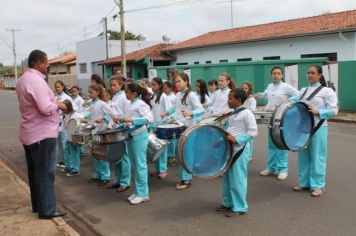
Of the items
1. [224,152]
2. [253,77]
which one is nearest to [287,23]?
[253,77]

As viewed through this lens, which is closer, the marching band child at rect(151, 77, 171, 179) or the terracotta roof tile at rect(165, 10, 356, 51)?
the marching band child at rect(151, 77, 171, 179)

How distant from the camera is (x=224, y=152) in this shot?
5.00 meters

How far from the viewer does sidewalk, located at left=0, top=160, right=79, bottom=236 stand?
4.69 meters

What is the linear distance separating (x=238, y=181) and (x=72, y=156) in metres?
3.77

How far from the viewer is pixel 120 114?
6.10 m

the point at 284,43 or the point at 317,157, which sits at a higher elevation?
the point at 284,43

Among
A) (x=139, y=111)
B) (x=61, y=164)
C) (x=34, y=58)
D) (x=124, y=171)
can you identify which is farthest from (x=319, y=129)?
(x=61, y=164)

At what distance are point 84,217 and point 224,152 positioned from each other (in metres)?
2.02

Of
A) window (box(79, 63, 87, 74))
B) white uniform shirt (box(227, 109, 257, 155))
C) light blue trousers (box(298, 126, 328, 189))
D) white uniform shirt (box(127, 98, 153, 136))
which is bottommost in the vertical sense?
light blue trousers (box(298, 126, 328, 189))

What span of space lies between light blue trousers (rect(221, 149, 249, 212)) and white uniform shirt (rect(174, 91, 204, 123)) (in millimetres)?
1568

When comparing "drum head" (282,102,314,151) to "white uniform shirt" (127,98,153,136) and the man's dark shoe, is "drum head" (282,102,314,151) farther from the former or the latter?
the man's dark shoe

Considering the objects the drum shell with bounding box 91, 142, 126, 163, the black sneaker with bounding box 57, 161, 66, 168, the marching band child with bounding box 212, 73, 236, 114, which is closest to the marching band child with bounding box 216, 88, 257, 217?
the drum shell with bounding box 91, 142, 126, 163

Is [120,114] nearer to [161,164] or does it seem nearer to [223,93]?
[161,164]

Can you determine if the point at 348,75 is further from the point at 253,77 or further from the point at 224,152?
the point at 224,152
